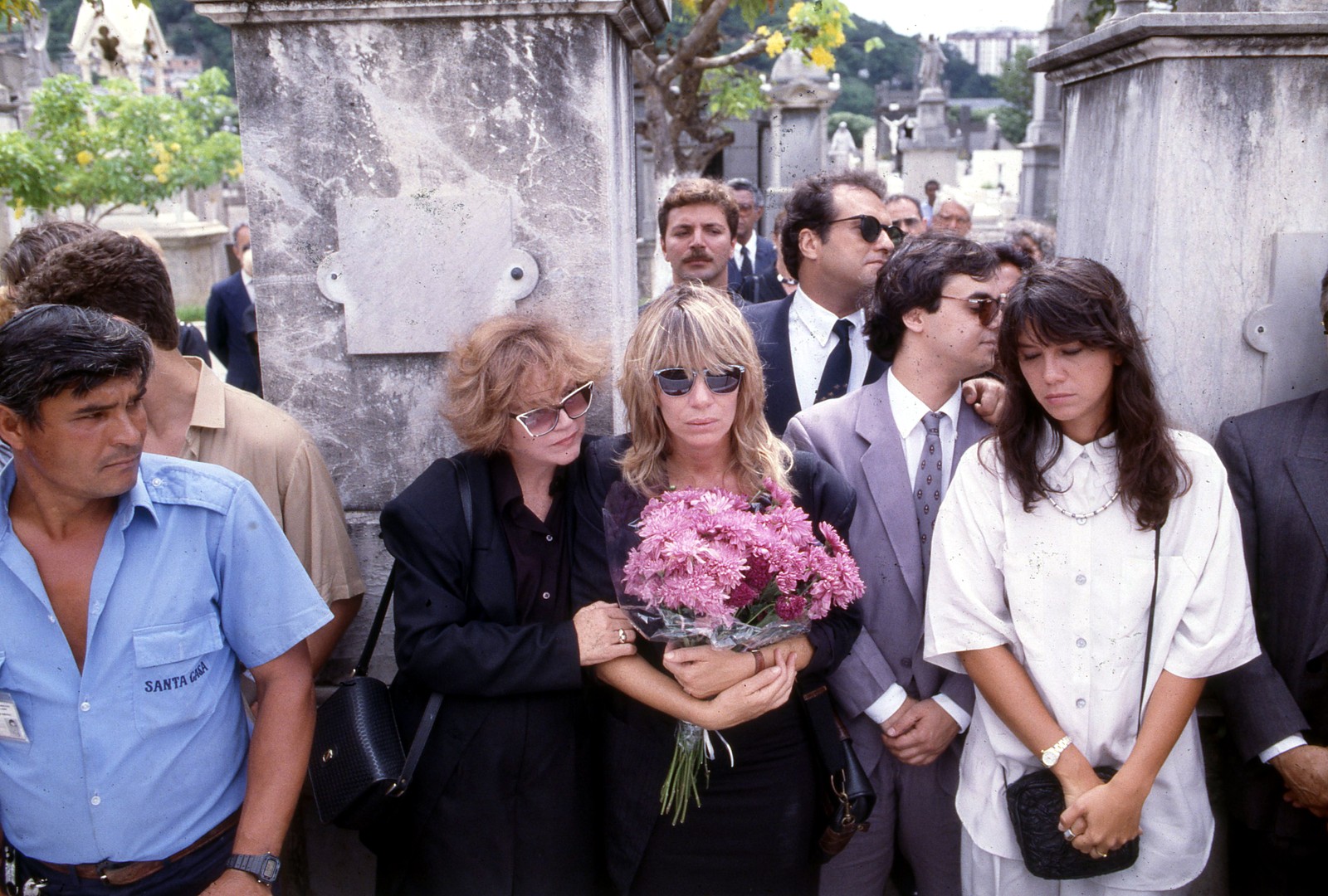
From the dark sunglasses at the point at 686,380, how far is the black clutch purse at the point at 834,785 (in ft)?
2.67

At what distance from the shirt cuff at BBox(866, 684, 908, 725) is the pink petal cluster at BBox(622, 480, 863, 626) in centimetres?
60

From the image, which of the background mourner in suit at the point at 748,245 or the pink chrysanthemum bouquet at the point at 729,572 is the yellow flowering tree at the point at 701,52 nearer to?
the background mourner in suit at the point at 748,245

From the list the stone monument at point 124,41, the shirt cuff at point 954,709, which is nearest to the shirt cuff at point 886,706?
the shirt cuff at point 954,709

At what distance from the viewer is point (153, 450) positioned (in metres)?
2.86

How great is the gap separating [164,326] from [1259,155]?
326cm

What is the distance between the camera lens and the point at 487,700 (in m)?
2.62

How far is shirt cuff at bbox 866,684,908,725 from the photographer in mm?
2879

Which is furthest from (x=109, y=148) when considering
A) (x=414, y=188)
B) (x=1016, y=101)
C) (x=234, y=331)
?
(x=1016, y=101)

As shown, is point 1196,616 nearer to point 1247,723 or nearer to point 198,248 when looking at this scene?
point 1247,723

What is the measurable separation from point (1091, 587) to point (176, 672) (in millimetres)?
2150

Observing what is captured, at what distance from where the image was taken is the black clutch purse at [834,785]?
8.61 ft

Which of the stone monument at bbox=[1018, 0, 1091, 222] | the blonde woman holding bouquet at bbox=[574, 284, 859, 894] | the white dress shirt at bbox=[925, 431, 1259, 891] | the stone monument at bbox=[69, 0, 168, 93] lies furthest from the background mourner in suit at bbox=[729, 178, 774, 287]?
the stone monument at bbox=[1018, 0, 1091, 222]

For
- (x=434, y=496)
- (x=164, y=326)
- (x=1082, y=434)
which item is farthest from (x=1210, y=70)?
(x=164, y=326)

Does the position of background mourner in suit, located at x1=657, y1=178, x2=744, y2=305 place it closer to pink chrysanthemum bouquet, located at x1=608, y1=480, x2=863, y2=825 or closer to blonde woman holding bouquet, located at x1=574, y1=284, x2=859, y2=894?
Answer: blonde woman holding bouquet, located at x1=574, y1=284, x2=859, y2=894
